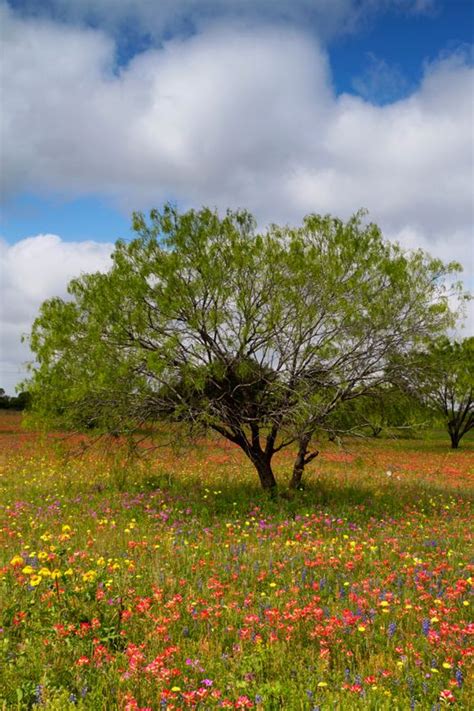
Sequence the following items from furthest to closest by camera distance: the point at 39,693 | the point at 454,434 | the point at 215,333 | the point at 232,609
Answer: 1. the point at 454,434
2. the point at 215,333
3. the point at 232,609
4. the point at 39,693

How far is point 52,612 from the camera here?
17.2ft

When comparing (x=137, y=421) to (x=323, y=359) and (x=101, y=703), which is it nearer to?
(x=323, y=359)

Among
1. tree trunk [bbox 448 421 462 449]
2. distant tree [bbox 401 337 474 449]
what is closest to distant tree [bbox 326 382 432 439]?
distant tree [bbox 401 337 474 449]

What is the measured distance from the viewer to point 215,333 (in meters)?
12.0

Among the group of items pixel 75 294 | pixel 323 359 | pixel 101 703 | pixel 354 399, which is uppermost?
pixel 75 294

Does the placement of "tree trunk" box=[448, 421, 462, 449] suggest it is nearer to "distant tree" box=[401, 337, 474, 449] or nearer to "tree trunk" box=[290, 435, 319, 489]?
"distant tree" box=[401, 337, 474, 449]

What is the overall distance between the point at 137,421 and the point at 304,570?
6086 mm

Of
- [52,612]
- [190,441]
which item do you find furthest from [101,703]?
[190,441]

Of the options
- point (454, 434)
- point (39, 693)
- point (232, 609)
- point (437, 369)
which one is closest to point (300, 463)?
point (437, 369)

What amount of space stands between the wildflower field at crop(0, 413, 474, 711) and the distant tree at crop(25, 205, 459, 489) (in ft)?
5.23

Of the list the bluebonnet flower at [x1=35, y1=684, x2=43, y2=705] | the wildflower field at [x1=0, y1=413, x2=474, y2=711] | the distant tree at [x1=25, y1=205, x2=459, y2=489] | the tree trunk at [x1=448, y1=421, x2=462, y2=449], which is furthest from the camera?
the tree trunk at [x1=448, y1=421, x2=462, y2=449]

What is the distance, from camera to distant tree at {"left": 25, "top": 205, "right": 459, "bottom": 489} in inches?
460

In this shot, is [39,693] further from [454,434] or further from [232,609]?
[454,434]

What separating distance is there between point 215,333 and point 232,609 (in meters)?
6.94
